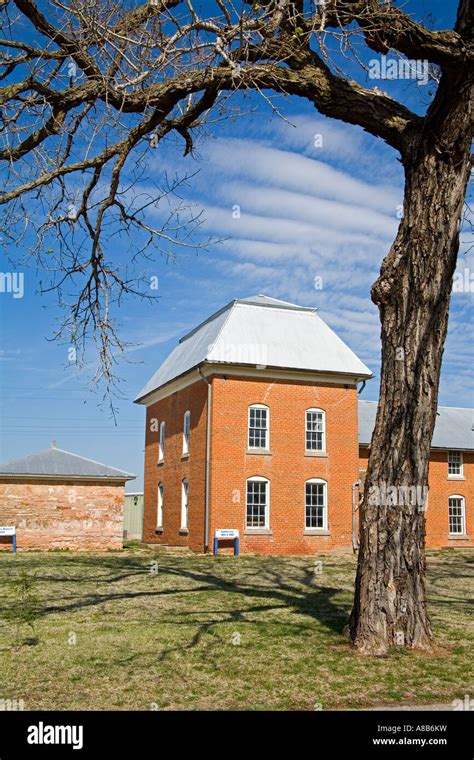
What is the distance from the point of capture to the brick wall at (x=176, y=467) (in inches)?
1003

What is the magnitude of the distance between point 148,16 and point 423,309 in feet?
15.2

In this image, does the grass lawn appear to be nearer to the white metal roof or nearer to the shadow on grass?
the shadow on grass

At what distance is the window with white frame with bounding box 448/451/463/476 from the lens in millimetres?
32312

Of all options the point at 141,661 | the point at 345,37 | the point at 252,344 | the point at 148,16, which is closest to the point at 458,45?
the point at 345,37

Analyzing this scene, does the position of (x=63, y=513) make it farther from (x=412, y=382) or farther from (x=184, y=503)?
(x=412, y=382)

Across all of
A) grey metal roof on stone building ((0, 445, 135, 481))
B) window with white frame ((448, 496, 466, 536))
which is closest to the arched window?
window with white frame ((448, 496, 466, 536))

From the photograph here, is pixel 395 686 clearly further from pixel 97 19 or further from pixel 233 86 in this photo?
pixel 97 19

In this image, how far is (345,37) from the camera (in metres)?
7.98

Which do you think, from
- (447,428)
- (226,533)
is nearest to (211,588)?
(226,533)

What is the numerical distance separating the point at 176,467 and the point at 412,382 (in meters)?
21.1

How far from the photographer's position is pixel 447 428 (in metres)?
33.9

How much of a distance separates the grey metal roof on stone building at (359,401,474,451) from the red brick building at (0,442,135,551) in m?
11.3

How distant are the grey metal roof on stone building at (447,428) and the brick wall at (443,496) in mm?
501

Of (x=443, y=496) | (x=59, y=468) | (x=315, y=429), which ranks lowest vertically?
(x=443, y=496)
